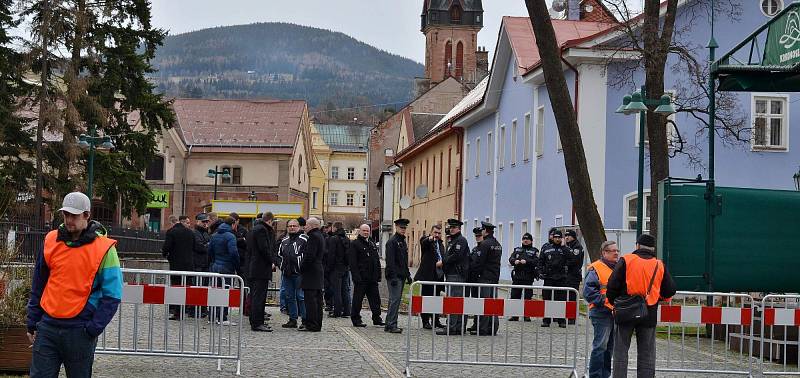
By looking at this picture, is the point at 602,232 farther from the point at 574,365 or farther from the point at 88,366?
the point at 88,366

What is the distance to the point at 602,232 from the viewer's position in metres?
20.9

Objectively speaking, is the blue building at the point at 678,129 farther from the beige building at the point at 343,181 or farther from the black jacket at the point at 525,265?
the beige building at the point at 343,181

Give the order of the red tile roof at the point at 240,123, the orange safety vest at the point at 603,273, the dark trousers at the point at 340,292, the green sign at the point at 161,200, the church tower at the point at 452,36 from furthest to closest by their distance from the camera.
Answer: the church tower at the point at 452,36
the red tile roof at the point at 240,123
the green sign at the point at 161,200
the dark trousers at the point at 340,292
the orange safety vest at the point at 603,273

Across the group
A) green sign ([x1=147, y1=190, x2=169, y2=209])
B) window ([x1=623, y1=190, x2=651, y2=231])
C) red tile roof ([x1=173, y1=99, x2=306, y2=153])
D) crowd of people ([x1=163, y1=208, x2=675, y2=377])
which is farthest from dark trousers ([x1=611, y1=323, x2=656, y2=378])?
red tile roof ([x1=173, y1=99, x2=306, y2=153])

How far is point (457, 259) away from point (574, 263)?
3389mm

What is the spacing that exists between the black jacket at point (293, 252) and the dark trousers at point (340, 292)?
11.7 ft

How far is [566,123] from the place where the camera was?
20453mm

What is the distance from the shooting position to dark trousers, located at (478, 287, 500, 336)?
46.8 feet

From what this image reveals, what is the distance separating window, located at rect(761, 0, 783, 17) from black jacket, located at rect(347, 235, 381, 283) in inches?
688

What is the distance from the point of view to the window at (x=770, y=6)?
111 feet

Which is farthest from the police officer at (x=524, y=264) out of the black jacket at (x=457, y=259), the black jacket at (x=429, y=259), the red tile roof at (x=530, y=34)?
the red tile roof at (x=530, y=34)

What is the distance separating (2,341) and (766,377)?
8735 millimetres

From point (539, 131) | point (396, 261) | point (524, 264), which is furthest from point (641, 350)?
point (539, 131)

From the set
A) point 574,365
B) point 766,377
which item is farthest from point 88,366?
point 766,377
